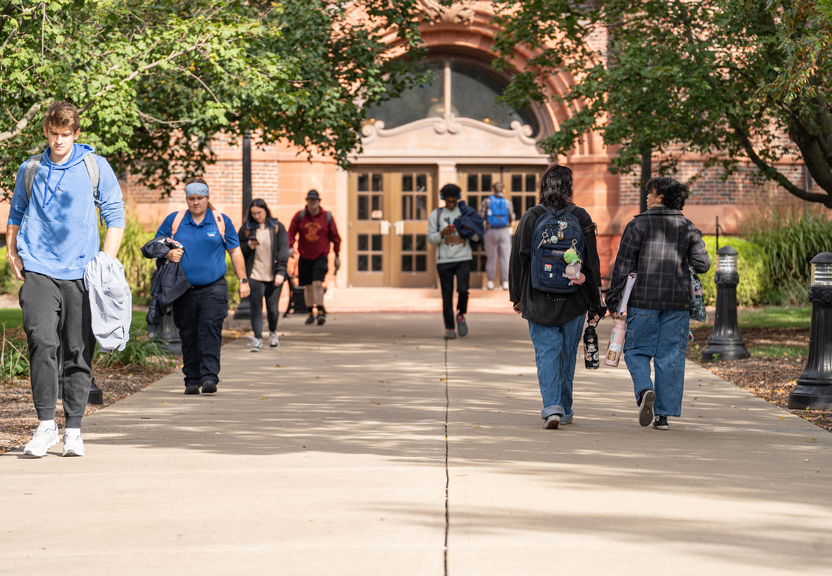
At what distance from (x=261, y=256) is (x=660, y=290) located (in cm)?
580

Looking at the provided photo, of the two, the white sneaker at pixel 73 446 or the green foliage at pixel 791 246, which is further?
the green foliage at pixel 791 246

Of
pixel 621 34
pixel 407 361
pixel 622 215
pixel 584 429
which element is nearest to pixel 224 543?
pixel 584 429

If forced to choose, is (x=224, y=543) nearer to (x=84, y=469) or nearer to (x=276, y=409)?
(x=84, y=469)

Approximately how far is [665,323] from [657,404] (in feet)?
1.75

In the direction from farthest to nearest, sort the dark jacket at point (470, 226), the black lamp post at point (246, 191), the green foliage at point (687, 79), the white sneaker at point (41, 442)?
the black lamp post at point (246, 191) < the dark jacket at point (470, 226) < the green foliage at point (687, 79) < the white sneaker at point (41, 442)

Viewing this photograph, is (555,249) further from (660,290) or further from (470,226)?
(470,226)

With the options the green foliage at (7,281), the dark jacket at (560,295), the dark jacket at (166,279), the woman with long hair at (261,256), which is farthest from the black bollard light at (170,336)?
the green foliage at (7,281)

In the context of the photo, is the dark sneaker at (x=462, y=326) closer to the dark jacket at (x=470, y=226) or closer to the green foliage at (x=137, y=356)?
the dark jacket at (x=470, y=226)

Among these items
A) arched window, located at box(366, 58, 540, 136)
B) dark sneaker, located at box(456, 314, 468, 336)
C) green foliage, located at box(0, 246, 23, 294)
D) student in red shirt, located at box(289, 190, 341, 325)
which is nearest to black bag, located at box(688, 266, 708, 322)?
dark sneaker, located at box(456, 314, 468, 336)

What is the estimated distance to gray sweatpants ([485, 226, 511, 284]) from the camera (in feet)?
64.0

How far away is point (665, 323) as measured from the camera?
6809 millimetres

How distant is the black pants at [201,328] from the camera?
836 centimetres

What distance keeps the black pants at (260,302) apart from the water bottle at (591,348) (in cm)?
513

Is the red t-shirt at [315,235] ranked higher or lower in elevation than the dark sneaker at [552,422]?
higher
